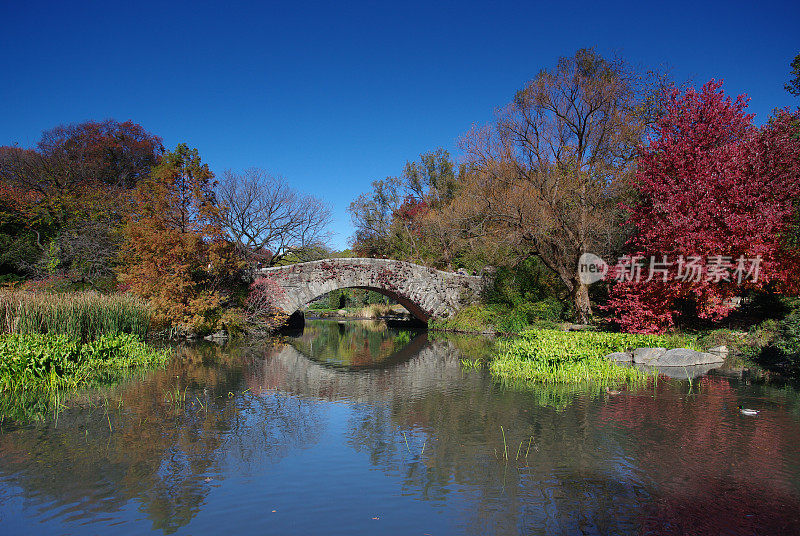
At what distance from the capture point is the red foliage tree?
11.9 metres

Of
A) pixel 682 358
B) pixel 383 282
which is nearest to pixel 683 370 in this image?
pixel 682 358

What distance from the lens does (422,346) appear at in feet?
52.2

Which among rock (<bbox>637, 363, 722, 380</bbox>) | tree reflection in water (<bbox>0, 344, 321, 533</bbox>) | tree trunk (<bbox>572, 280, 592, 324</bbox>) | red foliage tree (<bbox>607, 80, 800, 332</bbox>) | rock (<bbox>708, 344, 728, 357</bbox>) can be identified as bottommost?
tree reflection in water (<bbox>0, 344, 321, 533</bbox>)

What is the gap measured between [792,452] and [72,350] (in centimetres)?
1071

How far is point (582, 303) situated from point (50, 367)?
47.8 ft

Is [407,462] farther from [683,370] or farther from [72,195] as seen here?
[72,195]

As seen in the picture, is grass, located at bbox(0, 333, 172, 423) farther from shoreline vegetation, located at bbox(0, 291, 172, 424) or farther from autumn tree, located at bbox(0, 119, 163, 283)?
autumn tree, located at bbox(0, 119, 163, 283)

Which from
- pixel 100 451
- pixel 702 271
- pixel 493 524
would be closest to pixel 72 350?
pixel 100 451

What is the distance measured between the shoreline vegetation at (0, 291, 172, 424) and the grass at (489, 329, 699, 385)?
723 centimetres

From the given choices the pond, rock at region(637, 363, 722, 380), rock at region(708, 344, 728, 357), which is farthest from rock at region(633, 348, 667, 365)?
the pond

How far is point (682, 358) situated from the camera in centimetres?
1088

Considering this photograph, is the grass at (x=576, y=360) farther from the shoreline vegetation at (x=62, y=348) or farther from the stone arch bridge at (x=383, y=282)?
the stone arch bridge at (x=383, y=282)

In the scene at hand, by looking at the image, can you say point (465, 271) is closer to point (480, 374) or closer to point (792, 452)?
point (480, 374)

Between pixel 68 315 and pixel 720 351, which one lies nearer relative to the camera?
pixel 68 315
